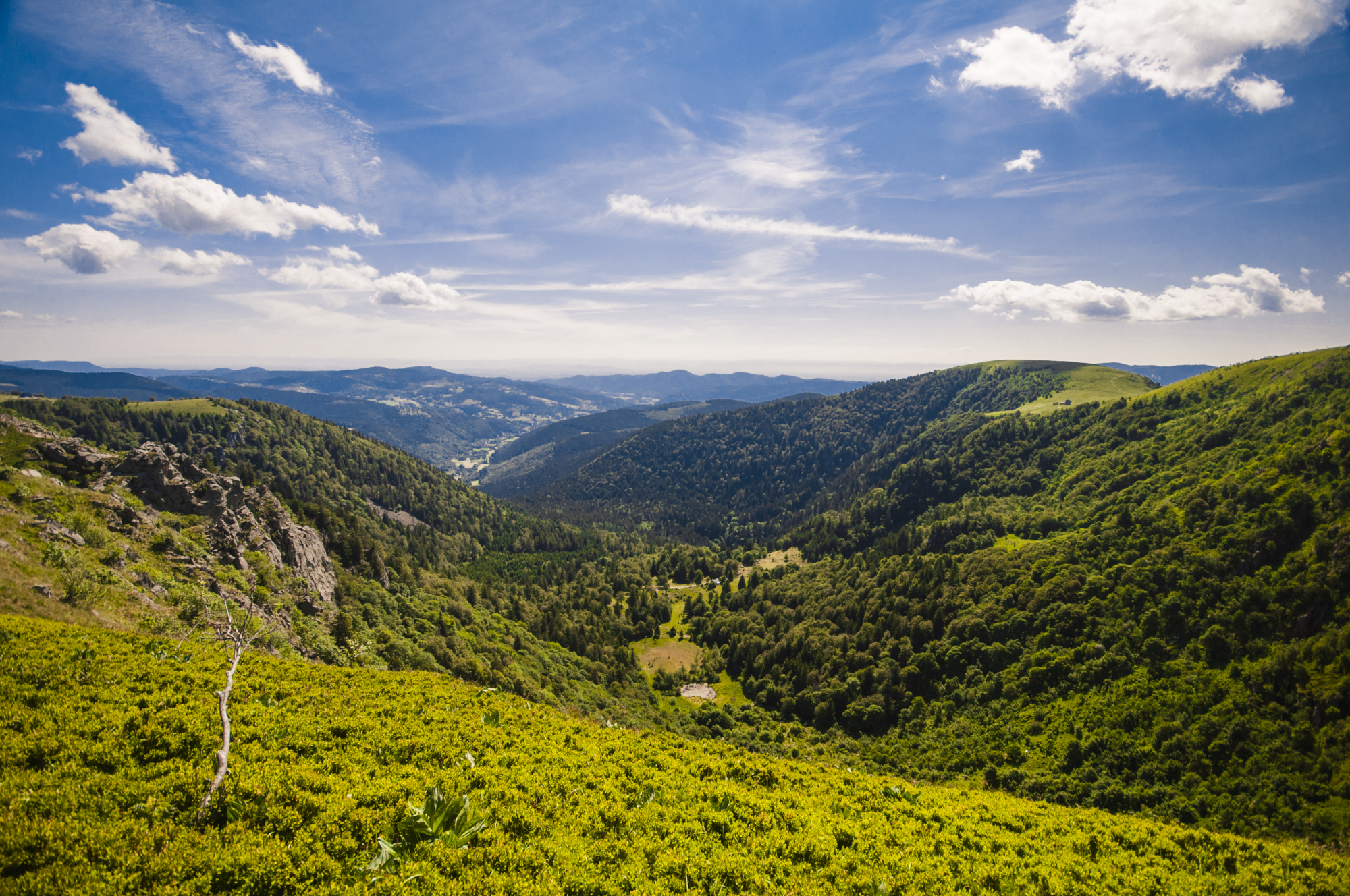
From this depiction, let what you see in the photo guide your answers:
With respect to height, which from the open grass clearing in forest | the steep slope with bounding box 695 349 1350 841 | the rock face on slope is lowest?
the open grass clearing in forest

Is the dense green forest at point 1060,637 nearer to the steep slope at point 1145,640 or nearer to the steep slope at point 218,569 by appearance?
the steep slope at point 1145,640

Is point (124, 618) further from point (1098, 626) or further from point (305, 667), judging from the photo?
point (1098, 626)

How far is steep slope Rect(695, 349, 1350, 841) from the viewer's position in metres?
81.2

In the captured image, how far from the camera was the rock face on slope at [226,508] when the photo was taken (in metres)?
62.8

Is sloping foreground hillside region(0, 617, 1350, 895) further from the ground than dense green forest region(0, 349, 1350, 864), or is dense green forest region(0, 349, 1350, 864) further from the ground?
sloping foreground hillside region(0, 617, 1350, 895)

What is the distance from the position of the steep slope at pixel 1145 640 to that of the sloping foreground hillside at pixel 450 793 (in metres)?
90.2

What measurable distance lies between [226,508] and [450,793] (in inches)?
2883

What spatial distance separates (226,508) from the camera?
218ft

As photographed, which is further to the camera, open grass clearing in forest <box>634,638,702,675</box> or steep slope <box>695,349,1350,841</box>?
open grass clearing in forest <box>634,638,702,675</box>

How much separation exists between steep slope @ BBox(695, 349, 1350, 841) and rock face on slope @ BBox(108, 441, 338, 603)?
123368mm

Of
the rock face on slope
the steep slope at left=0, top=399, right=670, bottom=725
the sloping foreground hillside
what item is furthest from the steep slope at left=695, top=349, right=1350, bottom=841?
the rock face on slope

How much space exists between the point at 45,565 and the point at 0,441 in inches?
1837

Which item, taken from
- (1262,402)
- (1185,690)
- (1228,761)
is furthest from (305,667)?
(1262,402)

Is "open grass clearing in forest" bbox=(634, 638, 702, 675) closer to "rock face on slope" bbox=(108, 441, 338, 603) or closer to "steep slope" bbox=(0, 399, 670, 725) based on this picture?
"steep slope" bbox=(0, 399, 670, 725)
